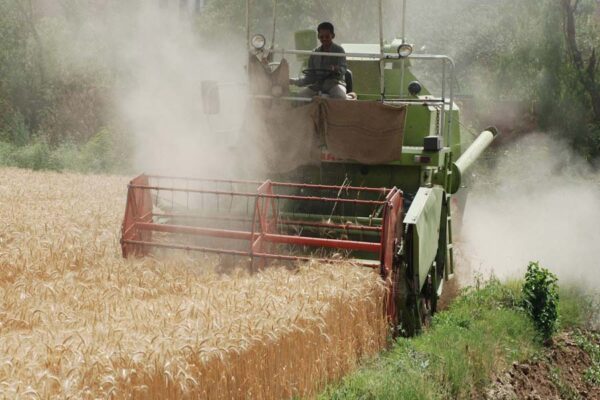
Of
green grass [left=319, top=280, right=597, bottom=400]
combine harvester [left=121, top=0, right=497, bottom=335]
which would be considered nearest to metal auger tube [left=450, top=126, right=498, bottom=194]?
combine harvester [left=121, top=0, right=497, bottom=335]

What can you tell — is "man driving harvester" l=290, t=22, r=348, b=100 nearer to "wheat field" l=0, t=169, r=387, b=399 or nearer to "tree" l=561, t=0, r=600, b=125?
"wheat field" l=0, t=169, r=387, b=399

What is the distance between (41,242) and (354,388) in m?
4.35

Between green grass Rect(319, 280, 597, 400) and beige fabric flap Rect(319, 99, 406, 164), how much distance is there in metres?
1.78

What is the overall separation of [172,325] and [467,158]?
6398mm

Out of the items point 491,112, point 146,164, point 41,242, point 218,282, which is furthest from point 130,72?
point 218,282

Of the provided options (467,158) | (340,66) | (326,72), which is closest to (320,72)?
(326,72)

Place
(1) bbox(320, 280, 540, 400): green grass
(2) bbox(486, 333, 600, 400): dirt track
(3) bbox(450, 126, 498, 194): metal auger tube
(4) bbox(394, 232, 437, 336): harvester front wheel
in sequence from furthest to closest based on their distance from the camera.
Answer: (3) bbox(450, 126, 498, 194): metal auger tube → (4) bbox(394, 232, 437, 336): harvester front wheel → (2) bbox(486, 333, 600, 400): dirt track → (1) bbox(320, 280, 540, 400): green grass

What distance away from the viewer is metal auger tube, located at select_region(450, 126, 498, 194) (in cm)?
970

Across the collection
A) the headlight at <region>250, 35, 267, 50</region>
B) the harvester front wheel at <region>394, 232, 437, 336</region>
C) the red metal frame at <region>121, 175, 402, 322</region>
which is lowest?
the harvester front wheel at <region>394, 232, 437, 336</region>

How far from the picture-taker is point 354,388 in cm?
568

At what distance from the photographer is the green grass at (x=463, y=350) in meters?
5.69

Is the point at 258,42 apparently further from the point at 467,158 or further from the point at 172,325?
the point at 172,325

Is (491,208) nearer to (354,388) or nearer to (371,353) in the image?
(371,353)

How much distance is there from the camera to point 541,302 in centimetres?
841
